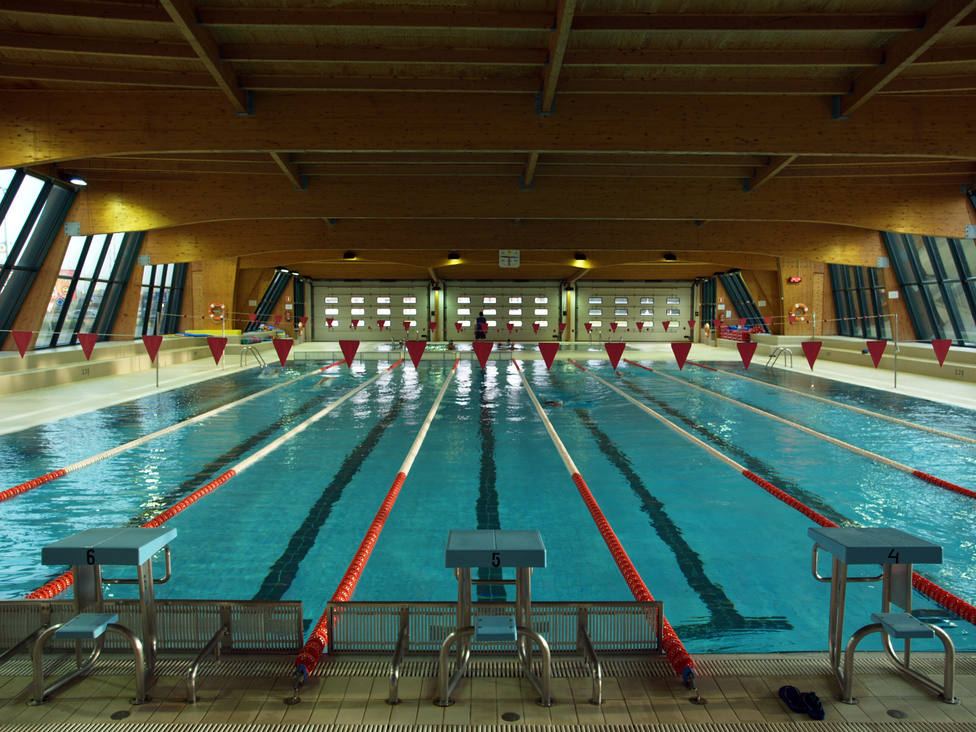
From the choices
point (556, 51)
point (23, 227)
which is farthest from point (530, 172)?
point (23, 227)

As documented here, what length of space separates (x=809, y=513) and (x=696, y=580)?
169 centimetres

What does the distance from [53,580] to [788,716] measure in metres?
4.08

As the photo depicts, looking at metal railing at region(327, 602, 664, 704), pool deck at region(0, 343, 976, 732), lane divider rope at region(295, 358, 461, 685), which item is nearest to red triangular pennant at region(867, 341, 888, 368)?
lane divider rope at region(295, 358, 461, 685)

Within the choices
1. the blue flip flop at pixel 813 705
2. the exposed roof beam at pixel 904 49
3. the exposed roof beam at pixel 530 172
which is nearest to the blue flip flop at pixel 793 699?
the blue flip flop at pixel 813 705

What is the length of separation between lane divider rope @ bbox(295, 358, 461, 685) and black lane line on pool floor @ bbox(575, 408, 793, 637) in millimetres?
1884

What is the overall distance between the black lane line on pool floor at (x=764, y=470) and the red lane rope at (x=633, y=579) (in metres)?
1.85

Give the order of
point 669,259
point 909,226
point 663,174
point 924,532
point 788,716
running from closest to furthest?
point 788,716 < point 924,532 < point 663,174 < point 909,226 < point 669,259

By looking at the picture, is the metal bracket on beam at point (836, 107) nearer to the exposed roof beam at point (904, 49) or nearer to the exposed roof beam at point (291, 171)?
the exposed roof beam at point (904, 49)

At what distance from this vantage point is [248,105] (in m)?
8.66

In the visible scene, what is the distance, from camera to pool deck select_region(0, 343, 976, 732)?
2.37 metres

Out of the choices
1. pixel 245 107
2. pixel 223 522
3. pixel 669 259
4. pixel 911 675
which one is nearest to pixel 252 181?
pixel 245 107

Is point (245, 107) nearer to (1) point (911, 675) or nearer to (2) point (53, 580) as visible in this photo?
(2) point (53, 580)

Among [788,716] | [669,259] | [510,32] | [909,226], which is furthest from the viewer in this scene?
[669,259]

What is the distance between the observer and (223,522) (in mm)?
5375
